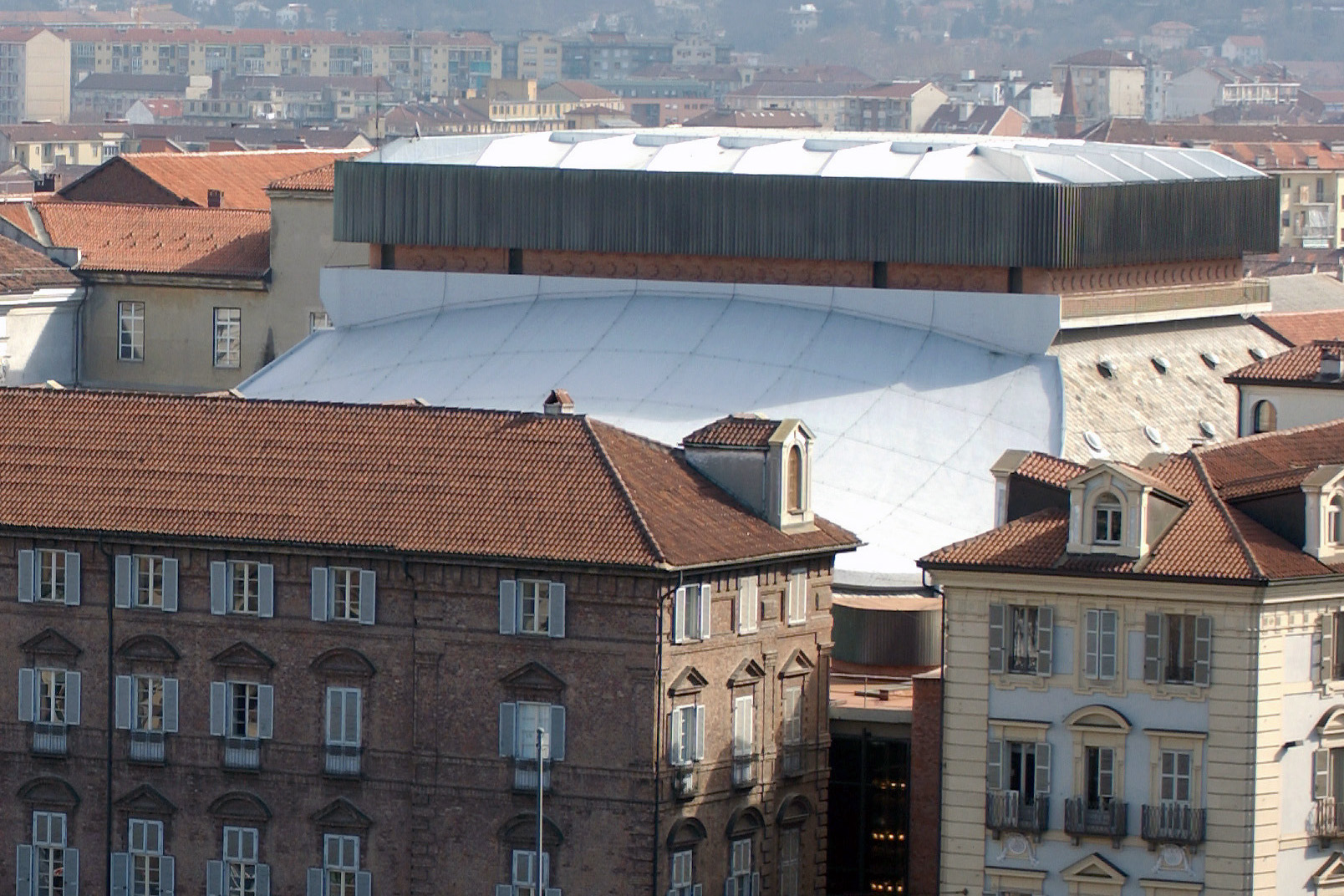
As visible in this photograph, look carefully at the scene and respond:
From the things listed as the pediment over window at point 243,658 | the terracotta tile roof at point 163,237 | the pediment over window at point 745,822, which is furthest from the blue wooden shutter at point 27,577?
the terracotta tile roof at point 163,237

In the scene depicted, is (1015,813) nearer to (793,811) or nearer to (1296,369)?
(793,811)

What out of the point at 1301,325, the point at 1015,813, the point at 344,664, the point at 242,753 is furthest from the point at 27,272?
the point at 1015,813

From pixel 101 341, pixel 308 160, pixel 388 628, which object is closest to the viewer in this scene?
pixel 388 628

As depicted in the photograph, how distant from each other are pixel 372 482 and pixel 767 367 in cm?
2883

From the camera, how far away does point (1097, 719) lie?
307 ft

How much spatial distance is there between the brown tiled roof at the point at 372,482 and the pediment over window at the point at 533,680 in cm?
284

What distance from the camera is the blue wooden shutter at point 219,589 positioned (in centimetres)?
10106

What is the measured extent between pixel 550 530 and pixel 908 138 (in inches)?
1764

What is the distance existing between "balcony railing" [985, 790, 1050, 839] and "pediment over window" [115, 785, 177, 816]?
2147 centimetres

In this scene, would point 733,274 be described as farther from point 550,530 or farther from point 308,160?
point 308,160

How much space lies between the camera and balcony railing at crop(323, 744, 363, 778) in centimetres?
9956

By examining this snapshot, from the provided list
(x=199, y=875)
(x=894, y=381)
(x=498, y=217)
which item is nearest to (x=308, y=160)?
(x=498, y=217)

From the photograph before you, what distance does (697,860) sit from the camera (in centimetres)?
9819

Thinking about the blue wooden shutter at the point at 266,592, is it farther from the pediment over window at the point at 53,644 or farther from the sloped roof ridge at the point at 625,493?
the sloped roof ridge at the point at 625,493
